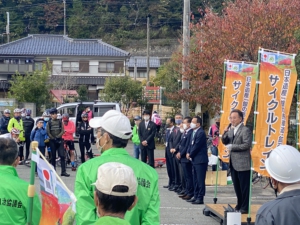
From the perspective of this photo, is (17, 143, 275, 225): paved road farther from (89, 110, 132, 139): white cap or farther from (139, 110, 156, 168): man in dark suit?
(89, 110, 132, 139): white cap

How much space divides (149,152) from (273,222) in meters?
12.7

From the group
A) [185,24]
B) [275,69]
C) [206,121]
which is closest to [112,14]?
[206,121]

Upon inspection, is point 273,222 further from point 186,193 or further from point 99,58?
point 99,58

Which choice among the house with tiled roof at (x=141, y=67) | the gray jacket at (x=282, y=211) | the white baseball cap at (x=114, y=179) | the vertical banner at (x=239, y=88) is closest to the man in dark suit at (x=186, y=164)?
the vertical banner at (x=239, y=88)

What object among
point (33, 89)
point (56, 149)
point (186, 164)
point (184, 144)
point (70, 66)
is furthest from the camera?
point (70, 66)

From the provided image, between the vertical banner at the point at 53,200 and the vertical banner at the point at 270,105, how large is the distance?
5.30m

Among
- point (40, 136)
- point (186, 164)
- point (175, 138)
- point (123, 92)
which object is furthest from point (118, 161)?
point (123, 92)

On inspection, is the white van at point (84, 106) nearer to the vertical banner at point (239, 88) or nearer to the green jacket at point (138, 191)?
the vertical banner at point (239, 88)

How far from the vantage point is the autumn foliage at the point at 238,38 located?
15438 millimetres

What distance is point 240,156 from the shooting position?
9.46 meters

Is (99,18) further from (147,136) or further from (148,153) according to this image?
(147,136)

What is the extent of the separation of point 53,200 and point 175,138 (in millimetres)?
9065

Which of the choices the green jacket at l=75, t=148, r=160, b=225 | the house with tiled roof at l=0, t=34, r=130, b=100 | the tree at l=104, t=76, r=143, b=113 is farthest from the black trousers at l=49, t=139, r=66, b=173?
the house with tiled roof at l=0, t=34, r=130, b=100

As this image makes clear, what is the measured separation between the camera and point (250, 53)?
15.8 metres
